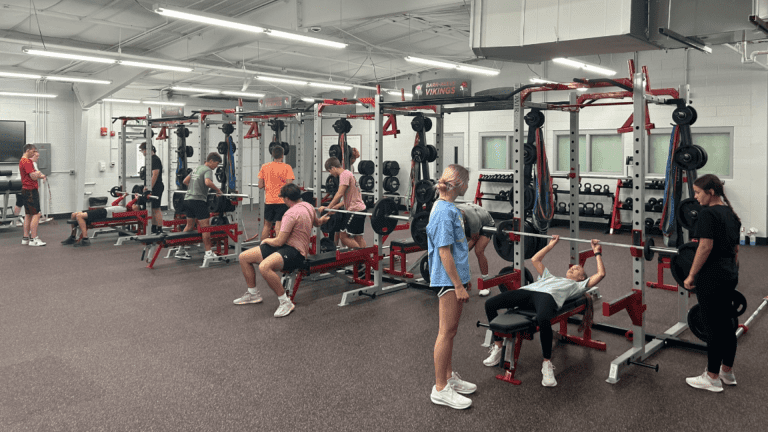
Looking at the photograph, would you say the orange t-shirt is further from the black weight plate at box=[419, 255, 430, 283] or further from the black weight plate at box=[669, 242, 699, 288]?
the black weight plate at box=[669, 242, 699, 288]

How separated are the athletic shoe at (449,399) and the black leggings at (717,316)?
4.70 feet

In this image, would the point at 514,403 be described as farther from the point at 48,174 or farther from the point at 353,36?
the point at 48,174

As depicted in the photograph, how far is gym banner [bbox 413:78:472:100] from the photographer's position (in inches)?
179

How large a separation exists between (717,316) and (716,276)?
23 centimetres

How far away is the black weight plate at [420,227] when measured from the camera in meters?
4.81

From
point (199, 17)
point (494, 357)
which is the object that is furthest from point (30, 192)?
point (494, 357)

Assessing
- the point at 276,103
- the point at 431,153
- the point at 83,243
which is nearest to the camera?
the point at 431,153

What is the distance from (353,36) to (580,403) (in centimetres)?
760

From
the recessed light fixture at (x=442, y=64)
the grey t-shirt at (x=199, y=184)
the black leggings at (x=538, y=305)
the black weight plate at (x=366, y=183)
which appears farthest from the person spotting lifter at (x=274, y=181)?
the black weight plate at (x=366, y=183)

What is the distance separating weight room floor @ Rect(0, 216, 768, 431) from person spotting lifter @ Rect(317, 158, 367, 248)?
849 millimetres

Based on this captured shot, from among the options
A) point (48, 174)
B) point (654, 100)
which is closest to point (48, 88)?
point (48, 174)

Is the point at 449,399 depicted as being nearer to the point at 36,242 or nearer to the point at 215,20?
the point at 215,20

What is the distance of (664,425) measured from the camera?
110 inches

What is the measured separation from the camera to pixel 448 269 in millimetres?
2842
